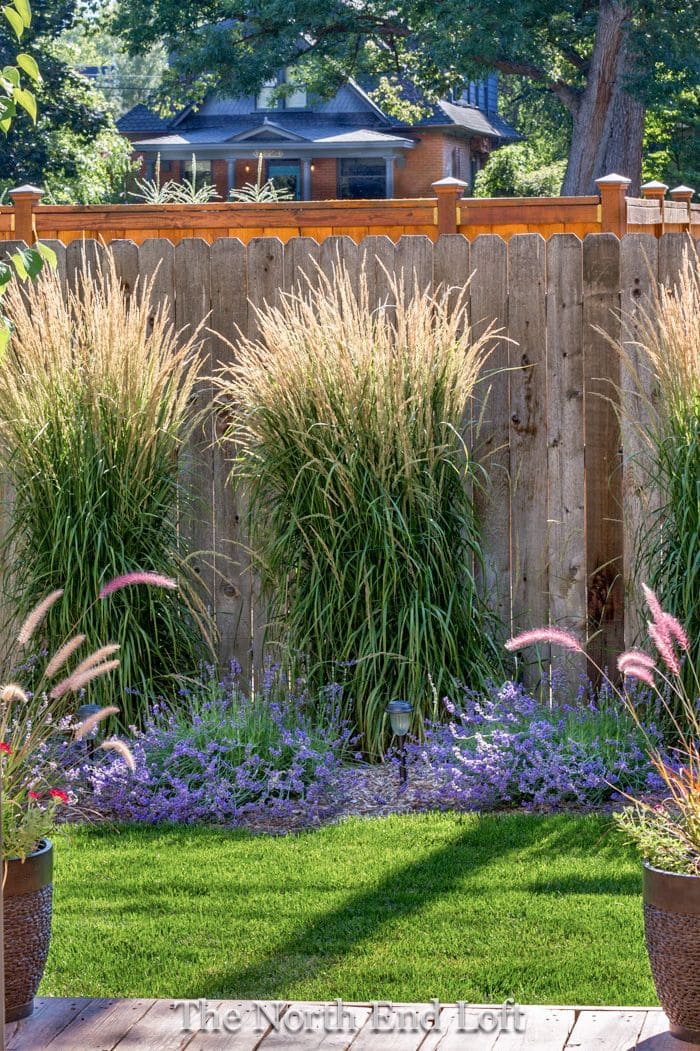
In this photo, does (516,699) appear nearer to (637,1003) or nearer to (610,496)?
(610,496)

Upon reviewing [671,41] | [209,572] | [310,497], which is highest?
[671,41]

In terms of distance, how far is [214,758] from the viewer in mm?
4223

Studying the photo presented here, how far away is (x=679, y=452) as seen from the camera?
4.36 meters

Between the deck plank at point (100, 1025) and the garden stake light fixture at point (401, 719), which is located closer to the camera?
the deck plank at point (100, 1025)

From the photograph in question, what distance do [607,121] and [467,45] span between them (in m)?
2.44

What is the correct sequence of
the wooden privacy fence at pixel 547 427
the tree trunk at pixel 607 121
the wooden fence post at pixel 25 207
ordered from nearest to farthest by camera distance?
the wooden privacy fence at pixel 547 427 → the wooden fence post at pixel 25 207 → the tree trunk at pixel 607 121

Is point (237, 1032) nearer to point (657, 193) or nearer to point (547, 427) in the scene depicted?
point (547, 427)

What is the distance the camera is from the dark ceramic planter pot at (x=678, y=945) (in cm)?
252

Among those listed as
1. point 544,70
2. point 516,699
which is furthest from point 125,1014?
point 544,70

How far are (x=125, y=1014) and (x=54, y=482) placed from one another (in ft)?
7.86

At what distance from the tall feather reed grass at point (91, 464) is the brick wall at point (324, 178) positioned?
27.5m

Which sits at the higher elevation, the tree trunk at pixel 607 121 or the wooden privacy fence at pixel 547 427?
the tree trunk at pixel 607 121

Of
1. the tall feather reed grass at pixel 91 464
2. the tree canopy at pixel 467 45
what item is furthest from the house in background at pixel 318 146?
the tall feather reed grass at pixel 91 464

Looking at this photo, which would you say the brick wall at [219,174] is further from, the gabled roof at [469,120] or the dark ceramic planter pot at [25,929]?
the dark ceramic planter pot at [25,929]
